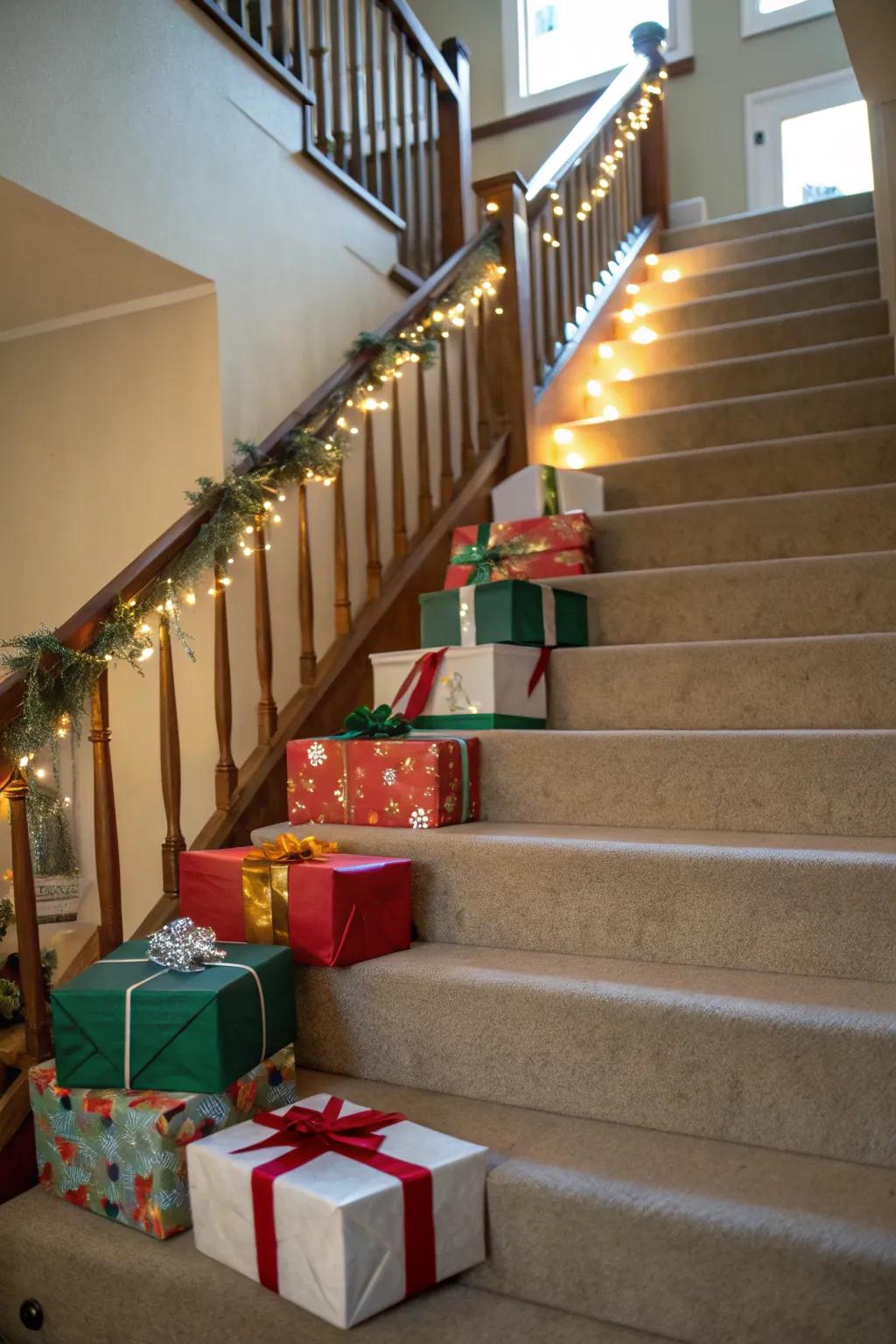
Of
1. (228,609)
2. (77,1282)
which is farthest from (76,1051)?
(228,609)

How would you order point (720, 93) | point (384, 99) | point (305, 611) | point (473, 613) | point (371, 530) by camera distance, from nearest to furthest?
point (473, 613) < point (305, 611) < point (371, 530) < point (384, 99) < point (720, 93)

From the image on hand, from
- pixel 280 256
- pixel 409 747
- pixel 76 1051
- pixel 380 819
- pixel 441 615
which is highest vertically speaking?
pixel 280 256

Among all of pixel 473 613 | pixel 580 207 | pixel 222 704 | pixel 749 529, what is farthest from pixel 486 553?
pixel 580 207

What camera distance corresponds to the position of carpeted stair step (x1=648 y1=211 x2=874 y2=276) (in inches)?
162

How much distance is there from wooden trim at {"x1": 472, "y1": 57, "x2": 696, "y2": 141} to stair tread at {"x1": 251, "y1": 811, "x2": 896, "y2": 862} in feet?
16.8

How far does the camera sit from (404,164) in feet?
12.3

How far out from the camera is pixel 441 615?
2.44 m

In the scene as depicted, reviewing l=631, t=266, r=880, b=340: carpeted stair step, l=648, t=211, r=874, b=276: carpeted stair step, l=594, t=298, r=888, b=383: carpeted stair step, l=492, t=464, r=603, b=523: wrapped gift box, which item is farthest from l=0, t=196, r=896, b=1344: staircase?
l=648, t=211, r=874, b=276: carpeted stair step

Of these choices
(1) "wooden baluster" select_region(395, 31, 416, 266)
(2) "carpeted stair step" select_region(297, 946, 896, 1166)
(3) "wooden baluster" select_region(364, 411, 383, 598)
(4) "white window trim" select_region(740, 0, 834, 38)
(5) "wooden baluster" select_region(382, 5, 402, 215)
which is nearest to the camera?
(2) "carpeted stair step" select_region(297, 946, 896, 1166)

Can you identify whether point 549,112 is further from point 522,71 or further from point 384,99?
point 384,99

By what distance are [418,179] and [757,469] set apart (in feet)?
5.65

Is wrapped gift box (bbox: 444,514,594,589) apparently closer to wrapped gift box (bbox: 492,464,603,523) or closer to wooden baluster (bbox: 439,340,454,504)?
wrapped gift box (bbox: 492,464,603,523)

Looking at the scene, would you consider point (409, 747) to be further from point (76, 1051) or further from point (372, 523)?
point (372, 523)

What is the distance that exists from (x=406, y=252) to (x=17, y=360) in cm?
137
